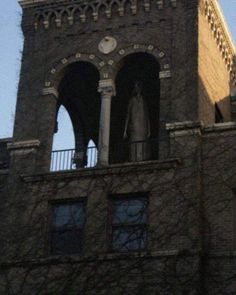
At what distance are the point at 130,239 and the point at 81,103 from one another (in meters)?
7.81

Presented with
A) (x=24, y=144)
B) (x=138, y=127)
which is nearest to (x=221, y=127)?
(x=138, y=127)

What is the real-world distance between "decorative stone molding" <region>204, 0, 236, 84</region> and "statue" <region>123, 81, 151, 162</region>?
3.38 m

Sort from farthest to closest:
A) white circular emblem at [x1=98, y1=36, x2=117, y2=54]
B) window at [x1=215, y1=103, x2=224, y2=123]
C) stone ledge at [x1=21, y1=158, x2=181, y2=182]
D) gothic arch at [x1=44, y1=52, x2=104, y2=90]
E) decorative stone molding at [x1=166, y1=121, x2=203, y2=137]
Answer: window at [x1=215, y1=103, x2=224, y2=123] → gothic arch at [x1=44, y1=52, x2=104, y2=90] → white circular emblem at [x1=98, y1=36, x2=117, y2=54] → decorative stone molding at [x1=166, y1=121, x2=203, y2=137] → stone ledge at [x1=21, y1=158, x2=181, y2=182]

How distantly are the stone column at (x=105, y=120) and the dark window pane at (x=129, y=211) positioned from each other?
153 cm

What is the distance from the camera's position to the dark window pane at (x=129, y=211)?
24983 mm

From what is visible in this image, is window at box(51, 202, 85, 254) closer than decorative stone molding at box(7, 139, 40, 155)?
Yes

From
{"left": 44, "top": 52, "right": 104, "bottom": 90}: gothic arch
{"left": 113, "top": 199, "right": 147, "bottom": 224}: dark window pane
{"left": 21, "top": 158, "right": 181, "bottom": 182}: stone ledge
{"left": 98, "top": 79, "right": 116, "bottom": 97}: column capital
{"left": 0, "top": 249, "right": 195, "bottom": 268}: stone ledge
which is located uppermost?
{"left": 44, "top": 52, "right": 104, "bottom": 90}: gothic arch

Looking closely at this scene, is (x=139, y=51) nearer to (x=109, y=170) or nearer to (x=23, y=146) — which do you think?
(x=109, y=170)

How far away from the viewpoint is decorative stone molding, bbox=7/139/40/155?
27094 millimetres

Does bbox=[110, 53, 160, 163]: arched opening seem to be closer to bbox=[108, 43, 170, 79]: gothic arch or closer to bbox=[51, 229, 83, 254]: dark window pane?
bbox=[108, 43, 170, 79]: gothic arch

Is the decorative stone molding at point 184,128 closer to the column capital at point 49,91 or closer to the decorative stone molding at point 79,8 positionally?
the column capital at point 49,91

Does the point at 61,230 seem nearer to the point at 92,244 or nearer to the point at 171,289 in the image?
the point at 92,244

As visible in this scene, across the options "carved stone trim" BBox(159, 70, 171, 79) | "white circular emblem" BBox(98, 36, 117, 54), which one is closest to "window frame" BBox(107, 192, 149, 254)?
"carved stone trim" BBox(159, 70, 171, 79)

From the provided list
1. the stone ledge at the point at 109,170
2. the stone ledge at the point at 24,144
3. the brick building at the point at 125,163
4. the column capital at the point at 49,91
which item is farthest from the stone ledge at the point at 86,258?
the column capital at the point at 49,91
